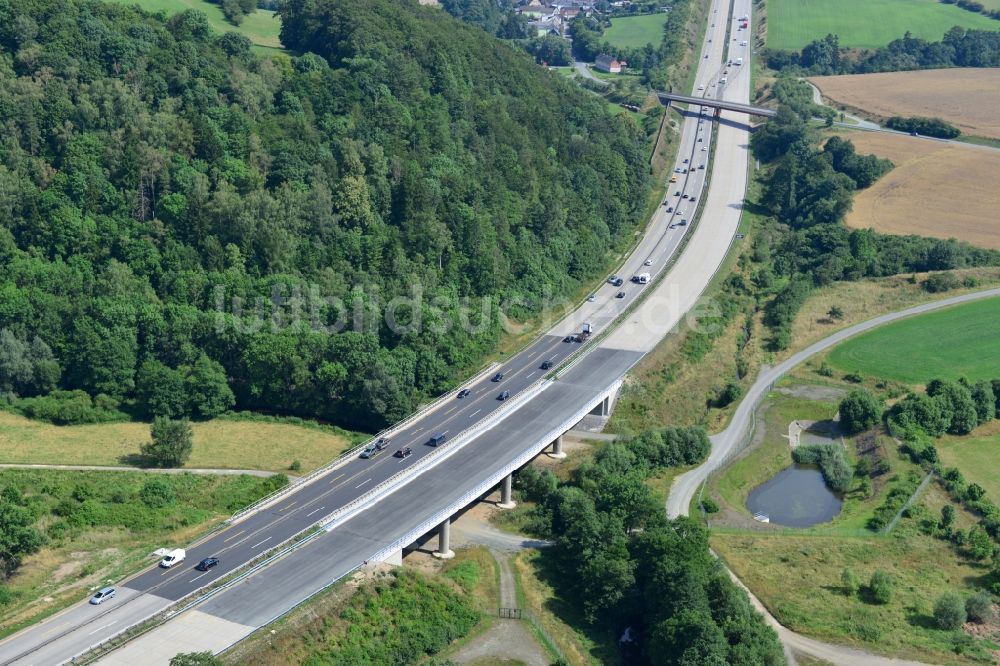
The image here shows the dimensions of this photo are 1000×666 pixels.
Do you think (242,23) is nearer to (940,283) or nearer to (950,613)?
(940,283)

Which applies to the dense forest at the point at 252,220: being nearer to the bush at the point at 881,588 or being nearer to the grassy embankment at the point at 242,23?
the grassy embankment at the point at 242,23

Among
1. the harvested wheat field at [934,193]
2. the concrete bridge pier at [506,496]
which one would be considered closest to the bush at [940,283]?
the harvested wheat field at [934,193]

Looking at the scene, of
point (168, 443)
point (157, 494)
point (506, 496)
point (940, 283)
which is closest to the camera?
point (157, 494)

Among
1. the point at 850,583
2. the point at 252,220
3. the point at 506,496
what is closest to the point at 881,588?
the point at 850,583

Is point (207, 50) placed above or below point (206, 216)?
above

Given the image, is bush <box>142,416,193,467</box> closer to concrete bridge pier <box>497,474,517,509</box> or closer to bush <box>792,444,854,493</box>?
concrete bridge pier <box>497,474,517,509</box>

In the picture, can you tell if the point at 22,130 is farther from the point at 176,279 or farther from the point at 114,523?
the point at 114,523

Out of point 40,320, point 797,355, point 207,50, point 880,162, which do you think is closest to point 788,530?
point 797,355
